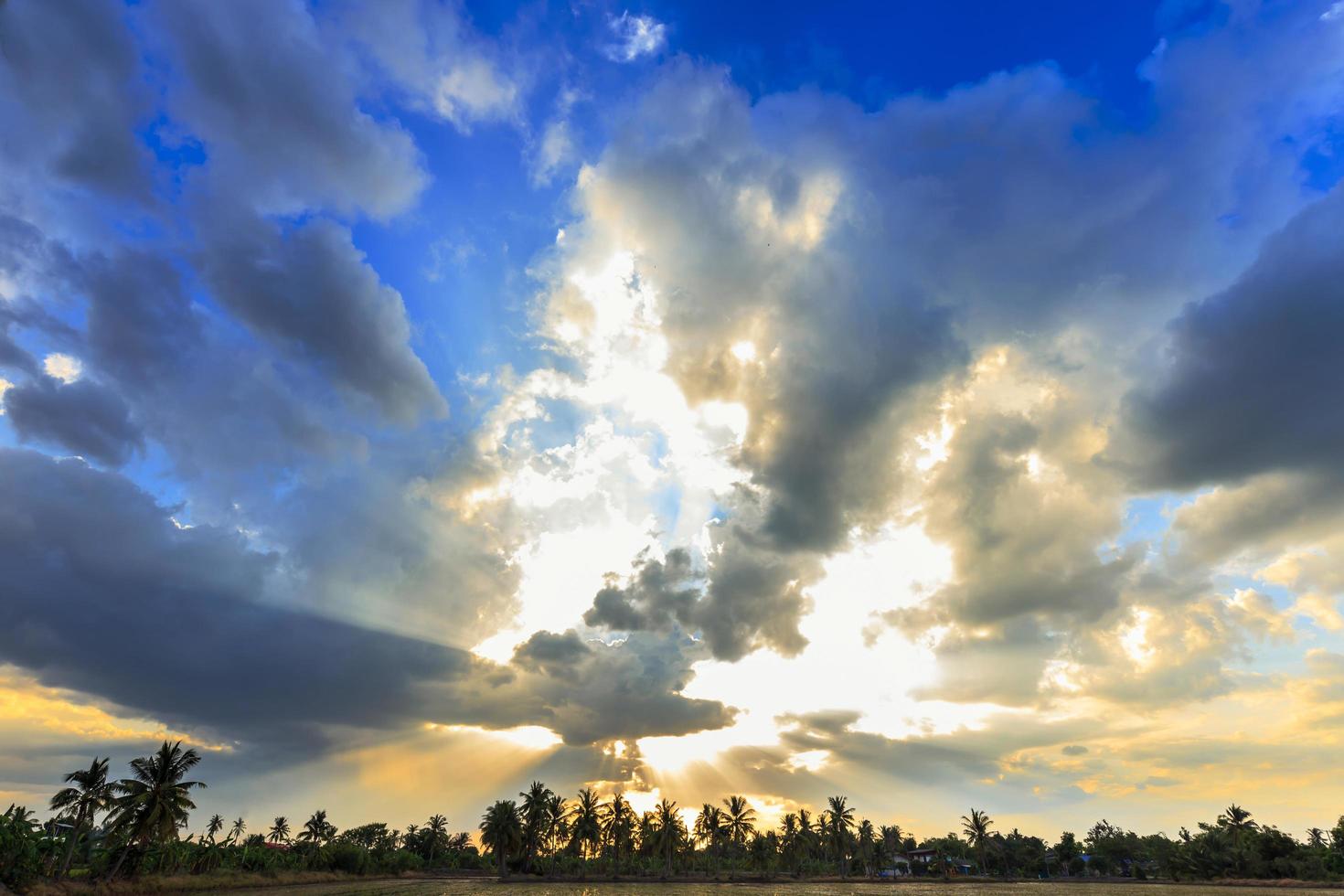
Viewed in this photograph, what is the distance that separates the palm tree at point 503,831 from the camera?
12000 cm

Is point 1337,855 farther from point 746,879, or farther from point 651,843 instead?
point 651,843

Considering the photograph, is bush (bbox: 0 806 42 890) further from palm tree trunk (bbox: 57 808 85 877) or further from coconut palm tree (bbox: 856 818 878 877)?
coconut palm tree (bbox: 856 818 878 877)

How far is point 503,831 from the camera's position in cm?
12000

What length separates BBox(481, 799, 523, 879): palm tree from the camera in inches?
4724

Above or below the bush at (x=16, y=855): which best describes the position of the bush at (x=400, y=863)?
below

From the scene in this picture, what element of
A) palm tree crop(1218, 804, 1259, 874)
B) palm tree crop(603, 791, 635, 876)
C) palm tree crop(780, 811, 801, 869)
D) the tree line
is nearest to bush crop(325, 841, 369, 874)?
the tree line

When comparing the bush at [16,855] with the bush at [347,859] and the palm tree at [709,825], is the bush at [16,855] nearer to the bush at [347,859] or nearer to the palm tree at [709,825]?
the bush at [347,859]

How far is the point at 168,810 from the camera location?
A: 65750mm

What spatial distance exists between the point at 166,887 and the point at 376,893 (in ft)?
75.4

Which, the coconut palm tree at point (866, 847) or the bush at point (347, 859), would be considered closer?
the bush at point (347, 859)

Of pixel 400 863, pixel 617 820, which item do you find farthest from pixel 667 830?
pixel 400 863

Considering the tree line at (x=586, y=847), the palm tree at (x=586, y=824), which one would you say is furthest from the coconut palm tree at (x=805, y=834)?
the palm tree at (x=586, y=824)

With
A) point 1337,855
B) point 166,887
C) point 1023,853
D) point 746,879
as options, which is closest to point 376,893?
point 166,887

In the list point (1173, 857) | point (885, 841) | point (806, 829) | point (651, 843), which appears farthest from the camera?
point (885, 841)
